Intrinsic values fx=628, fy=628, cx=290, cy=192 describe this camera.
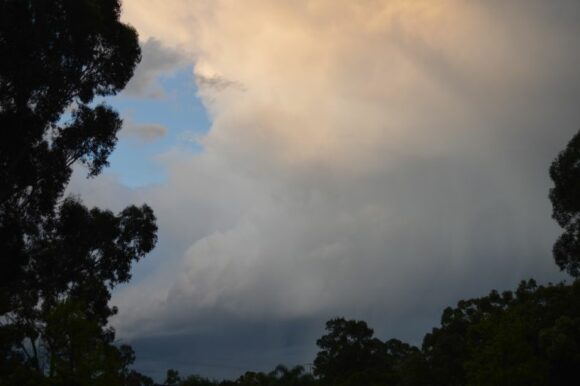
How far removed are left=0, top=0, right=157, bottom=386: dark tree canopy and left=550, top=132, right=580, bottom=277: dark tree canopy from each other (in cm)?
2390

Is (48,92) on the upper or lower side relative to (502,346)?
upper

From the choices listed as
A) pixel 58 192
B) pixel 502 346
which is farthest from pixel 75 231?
pixel 502 346

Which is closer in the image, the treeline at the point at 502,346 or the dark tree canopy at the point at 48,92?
the dark tree canopy at the point at 48,92

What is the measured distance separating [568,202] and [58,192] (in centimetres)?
2792

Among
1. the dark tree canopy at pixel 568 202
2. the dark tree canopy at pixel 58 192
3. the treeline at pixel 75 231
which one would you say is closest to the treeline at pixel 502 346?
the treeline at pixel 75 231

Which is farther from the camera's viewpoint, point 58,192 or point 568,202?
point 568,202

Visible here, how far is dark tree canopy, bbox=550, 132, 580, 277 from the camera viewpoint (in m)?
35.7

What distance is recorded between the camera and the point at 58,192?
85.5 feet

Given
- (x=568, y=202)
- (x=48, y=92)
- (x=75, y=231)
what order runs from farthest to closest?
(x=568, y=202) → (x=75, y=231) → (x=48, y=92)

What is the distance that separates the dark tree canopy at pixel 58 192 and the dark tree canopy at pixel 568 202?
23904 mm

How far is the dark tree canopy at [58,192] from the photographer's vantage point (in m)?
22.5

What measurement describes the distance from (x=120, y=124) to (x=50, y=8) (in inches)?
225

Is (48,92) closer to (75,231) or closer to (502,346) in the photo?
(75,231)

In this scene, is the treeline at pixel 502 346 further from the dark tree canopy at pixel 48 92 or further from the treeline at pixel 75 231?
the dark tree canopy at pixel 48 92
